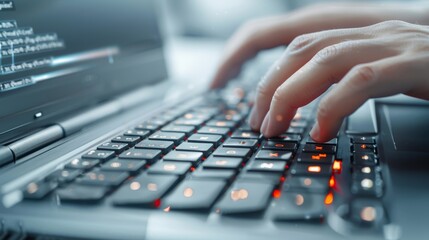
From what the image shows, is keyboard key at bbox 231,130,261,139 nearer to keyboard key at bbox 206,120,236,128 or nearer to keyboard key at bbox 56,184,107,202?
keyboard key at bbox 206,120,236,128

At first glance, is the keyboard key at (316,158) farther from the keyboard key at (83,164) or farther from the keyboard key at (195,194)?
the keyboard key at (83,164)

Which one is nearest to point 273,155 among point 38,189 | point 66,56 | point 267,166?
point 267,166

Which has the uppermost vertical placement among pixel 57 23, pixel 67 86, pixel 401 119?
pixel 57 23

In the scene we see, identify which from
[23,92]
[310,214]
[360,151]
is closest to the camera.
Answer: [310,214]

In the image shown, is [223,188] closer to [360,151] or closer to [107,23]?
[360,151]

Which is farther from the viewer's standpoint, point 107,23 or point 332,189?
point 107,23

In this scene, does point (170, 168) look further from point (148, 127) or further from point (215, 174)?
point (148, 127)

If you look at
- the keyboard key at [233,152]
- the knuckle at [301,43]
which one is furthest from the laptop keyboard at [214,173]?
the knuckle at [301,43]

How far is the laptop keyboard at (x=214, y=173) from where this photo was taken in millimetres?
418

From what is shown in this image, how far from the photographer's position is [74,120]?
729 millimetres

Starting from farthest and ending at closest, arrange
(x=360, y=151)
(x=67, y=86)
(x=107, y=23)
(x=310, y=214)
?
(x=107, y=23), (x=67, y=86), (x=360, y=151), (x=310, y=214)

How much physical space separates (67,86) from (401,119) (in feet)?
1.85

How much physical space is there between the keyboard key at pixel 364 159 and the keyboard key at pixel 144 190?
0.21 metres

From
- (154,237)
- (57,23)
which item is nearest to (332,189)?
(154,237)
